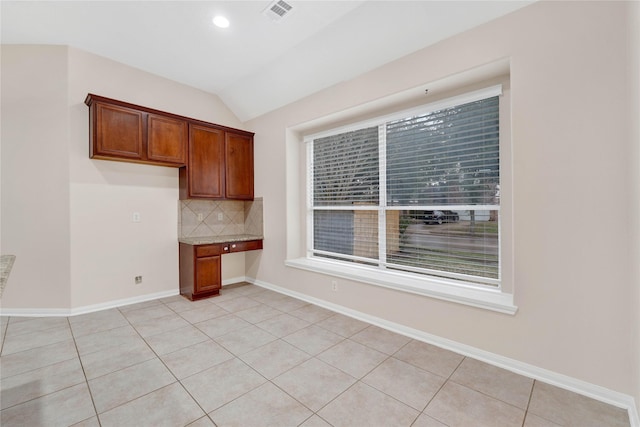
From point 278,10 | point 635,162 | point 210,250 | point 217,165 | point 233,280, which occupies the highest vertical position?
point 278,10

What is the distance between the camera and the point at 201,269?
12.1 ft

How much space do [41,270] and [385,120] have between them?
4306 millimetres

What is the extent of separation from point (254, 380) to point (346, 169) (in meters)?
2.57

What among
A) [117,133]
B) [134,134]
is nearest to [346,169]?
[134,134]

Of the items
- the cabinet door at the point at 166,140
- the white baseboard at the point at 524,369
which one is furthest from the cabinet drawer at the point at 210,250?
the white baseboard at the point at 524,369

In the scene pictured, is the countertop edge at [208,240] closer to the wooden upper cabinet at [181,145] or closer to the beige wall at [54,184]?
the wooden upper cabinet at [181,145]

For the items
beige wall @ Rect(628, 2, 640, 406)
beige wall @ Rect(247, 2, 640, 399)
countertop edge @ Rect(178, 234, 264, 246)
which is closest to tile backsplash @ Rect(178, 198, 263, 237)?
countertop edge @ Rect(178, 234, 264, 246)

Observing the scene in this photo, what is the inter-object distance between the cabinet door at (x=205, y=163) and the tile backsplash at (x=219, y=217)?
34cm

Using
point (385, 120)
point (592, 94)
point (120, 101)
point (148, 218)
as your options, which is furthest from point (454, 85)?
point (148, 218)

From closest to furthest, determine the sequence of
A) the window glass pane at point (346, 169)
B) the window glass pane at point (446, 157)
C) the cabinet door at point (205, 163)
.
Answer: the window glass pane at point (446, 157) < the window glass pane at point (346, 169) < the cabinet door at point (205, 163)

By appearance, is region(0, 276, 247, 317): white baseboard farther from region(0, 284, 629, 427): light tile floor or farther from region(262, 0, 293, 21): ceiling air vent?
region(262, 0, 293, 21): ceiling air vent

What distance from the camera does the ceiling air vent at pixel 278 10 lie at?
2.47 metres

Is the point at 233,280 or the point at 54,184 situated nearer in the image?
the point at 54,184

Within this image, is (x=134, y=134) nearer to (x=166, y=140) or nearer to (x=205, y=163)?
(x=166, y=140)
